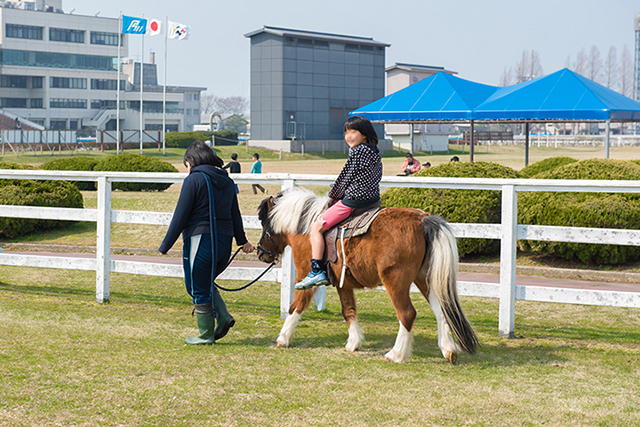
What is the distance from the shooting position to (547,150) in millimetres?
71562

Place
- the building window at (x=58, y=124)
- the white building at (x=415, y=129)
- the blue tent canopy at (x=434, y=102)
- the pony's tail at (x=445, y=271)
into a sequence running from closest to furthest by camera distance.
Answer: the pony's tail at (x=445, y=271) → the blue tent canopy at (x=434, y=102) → the white building at (x=415, y=129) → the building window at (x=58, y=124)

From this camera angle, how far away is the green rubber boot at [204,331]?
5656mm

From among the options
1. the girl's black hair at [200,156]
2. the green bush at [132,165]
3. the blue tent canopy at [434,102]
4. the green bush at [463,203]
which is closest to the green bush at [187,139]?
the green bush at [132,165]

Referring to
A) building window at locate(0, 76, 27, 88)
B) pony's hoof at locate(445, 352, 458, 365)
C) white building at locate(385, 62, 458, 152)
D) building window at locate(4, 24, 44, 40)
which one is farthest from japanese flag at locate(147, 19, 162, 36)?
pony's hoof at locate(445, 352, 458, 365)

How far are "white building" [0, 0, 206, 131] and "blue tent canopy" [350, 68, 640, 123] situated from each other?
70.6 meters

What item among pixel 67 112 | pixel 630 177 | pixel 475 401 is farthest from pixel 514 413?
pixel 67 112

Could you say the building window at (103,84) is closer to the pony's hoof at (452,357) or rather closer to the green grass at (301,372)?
the green grass at (301,372)

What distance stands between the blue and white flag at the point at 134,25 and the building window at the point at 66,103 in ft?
122

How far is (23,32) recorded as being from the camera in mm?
82688

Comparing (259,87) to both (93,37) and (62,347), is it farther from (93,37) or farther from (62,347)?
(62,347)

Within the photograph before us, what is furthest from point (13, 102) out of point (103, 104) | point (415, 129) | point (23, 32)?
point (415, 129)

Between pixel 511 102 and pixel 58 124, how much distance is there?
3036 inches

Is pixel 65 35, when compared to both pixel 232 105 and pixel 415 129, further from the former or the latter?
pixel 232 105

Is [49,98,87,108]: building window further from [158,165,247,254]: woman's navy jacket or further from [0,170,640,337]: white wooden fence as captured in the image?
[158,165,247,254]: woman's navy jacket
